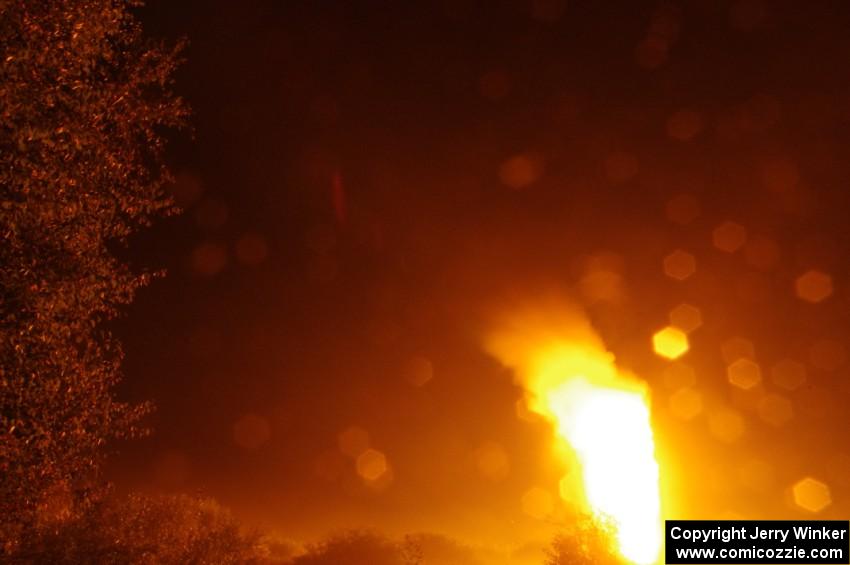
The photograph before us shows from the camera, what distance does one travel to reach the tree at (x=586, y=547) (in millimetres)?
56844

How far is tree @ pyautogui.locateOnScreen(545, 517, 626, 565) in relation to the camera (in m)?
56.8

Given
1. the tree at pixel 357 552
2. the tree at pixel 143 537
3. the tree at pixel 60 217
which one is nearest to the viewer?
the tree at pixel 60 217

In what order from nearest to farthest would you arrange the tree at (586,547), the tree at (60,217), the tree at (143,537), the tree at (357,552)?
the tree at (60,217) < the tree at (143,537) < the tree at (586,547) < the tree at (357,552)

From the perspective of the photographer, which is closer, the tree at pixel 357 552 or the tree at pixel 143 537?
the tree at pixel 143 537

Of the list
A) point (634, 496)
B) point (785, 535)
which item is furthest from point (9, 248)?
point (634, 496)

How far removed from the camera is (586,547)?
5728cm

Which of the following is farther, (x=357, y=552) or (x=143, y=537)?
(x=357, y=552)

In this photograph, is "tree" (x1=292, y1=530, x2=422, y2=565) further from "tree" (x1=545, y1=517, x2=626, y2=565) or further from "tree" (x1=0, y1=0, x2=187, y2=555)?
"tree" (x1=0, y1=0, x2=187, y2=555)

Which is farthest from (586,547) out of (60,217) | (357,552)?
(60,217)

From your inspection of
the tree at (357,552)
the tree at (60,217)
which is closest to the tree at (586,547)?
the tree at (357,552)

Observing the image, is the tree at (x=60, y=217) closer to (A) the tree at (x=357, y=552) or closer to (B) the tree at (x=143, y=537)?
(B) the tree at (x=143, y=537)

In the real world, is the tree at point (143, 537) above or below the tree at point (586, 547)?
below

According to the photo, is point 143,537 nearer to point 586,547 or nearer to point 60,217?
point 60,217

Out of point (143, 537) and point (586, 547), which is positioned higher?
point (586, 547)
